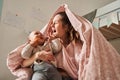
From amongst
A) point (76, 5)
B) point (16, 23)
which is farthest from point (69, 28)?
point (76, 5)

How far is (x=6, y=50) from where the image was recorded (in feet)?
4.45

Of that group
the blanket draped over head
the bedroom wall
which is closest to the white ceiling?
the bedroom wall

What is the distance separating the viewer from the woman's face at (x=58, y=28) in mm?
989

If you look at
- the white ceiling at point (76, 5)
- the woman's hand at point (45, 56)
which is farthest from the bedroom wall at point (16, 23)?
the woman's hand at point (45, 56)

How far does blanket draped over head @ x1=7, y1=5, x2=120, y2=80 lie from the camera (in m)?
0.77

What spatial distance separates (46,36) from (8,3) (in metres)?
0.58

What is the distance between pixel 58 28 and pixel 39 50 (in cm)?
15

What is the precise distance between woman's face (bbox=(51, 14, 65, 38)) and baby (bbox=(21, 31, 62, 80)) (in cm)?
6

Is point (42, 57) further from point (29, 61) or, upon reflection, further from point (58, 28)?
point (58, 28)

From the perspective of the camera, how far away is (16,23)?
1441 mm

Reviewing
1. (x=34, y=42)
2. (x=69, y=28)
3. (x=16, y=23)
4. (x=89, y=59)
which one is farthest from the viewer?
(x=16, y=23)

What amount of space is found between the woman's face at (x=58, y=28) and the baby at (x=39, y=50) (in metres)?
0.06

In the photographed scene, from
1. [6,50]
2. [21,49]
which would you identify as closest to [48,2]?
[6,50]

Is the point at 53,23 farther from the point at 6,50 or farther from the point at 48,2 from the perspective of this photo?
the point at 48,2
